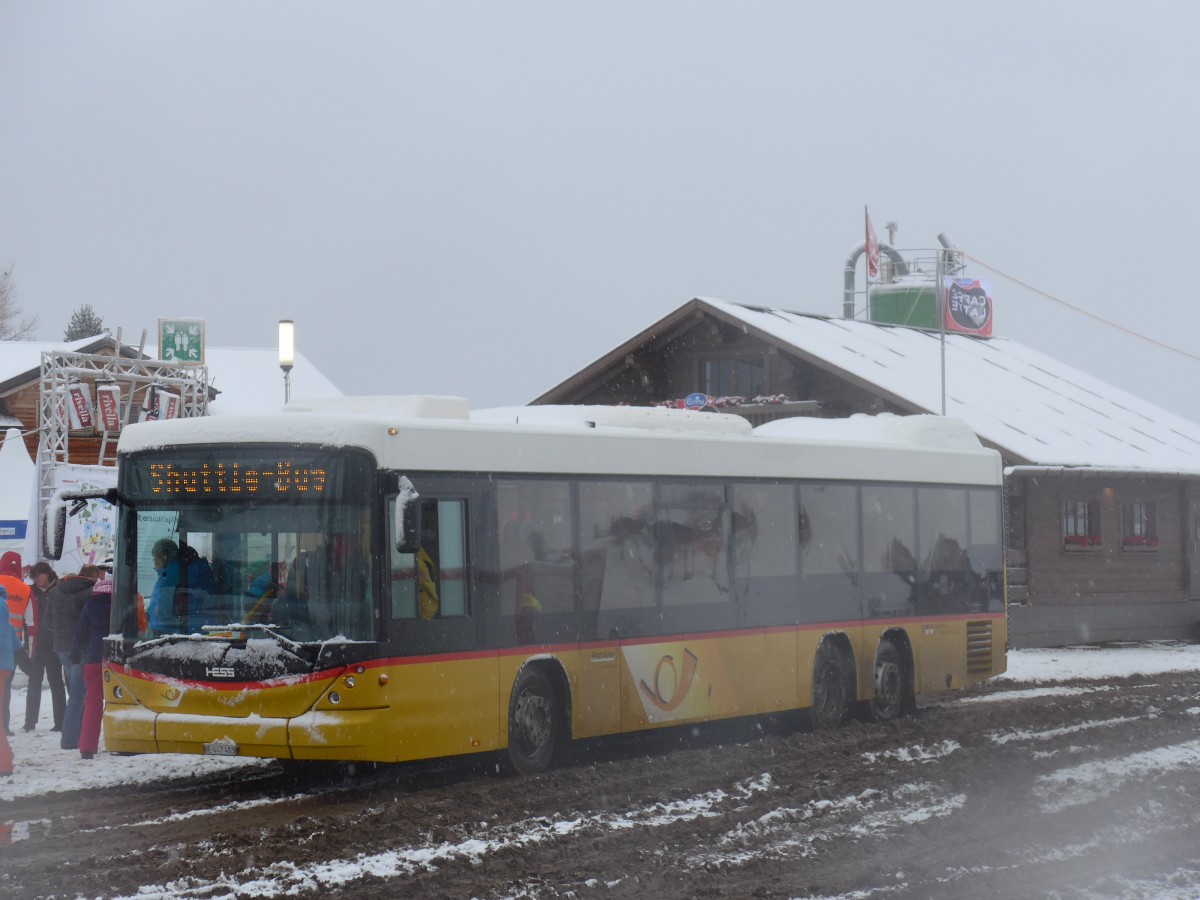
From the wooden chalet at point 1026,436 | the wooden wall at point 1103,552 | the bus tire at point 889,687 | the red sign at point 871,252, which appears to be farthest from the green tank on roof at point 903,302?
the bus tire at point 889,687

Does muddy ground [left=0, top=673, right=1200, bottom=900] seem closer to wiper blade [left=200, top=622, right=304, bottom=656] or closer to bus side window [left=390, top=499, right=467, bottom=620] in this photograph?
wiper blade [left=200, top=622, right=304, bottom=656]

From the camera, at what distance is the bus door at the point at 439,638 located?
11.3 meters

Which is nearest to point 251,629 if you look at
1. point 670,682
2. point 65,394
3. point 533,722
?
point 533,722

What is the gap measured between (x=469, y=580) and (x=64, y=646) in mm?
4521

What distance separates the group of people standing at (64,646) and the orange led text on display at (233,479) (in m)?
1.95

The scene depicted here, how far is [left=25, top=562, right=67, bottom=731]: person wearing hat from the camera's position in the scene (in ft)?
50.9

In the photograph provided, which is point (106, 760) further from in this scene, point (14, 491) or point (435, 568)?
point (14, 491)

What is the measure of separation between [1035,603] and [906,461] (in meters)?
14.9

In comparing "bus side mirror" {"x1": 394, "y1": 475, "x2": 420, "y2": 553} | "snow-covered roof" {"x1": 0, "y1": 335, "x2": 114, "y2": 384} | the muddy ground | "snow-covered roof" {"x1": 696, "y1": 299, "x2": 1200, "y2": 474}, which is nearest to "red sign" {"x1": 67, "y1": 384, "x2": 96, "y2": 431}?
"snow-covered roof" {"x1": 0, "y1": 335, "x2": 114, "y2": 384}

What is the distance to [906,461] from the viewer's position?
17.3 metres

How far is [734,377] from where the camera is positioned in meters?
33.9

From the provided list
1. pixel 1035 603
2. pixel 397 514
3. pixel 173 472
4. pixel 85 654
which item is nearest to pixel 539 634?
pixel 397 514

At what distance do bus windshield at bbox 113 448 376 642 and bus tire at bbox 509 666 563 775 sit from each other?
1.67m

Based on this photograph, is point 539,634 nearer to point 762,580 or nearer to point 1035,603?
point 762,580
